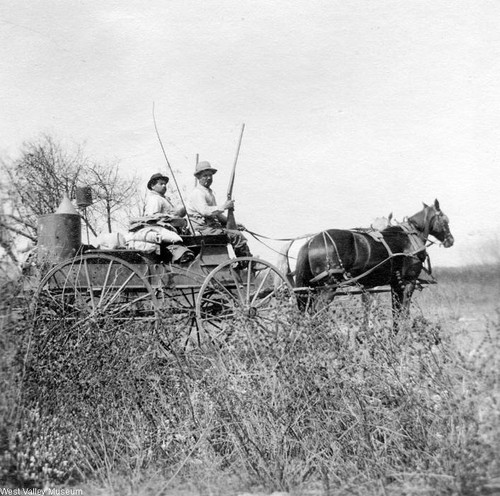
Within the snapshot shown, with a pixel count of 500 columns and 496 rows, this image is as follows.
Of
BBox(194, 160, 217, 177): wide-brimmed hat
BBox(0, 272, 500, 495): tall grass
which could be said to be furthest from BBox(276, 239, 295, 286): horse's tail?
BBox(0, 272, 500, 495): tall grass

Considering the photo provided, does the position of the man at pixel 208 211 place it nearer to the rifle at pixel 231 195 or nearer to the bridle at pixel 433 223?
the rifle at pixel 231 195

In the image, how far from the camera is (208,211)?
7754mm

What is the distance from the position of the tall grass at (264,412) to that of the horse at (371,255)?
378cm

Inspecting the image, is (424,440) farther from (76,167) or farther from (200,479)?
(76,167)

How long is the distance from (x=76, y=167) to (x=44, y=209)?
2.25 metres

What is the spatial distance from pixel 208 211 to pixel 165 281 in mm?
1155

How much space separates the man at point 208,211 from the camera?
765cm

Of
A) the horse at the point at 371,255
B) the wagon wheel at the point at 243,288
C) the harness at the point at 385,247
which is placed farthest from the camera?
the horse at the point at 371,255

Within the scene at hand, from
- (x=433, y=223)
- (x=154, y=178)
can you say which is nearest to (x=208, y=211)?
(x=154, y=178)

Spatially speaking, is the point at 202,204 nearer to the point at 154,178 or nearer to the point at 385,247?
the point at 154,178

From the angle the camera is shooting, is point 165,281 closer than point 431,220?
Yes

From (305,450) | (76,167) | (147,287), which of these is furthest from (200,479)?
(76,167)

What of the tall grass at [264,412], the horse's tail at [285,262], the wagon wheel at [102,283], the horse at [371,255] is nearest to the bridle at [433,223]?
the horse at [371,255]

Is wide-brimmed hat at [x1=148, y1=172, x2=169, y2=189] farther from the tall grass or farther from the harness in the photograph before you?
the tall grass
